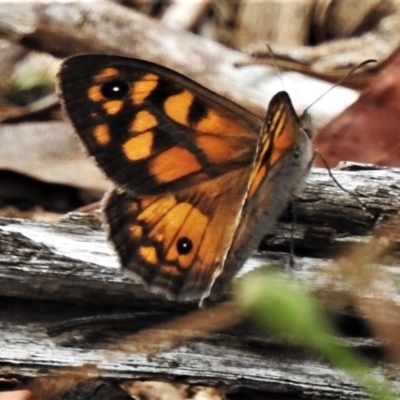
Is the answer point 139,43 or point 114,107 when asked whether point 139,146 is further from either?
point 139,43

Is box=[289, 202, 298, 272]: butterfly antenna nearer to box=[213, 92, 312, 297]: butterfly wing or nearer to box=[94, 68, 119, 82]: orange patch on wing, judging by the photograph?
box=[213, 92, 312, 297]: butterfly wing

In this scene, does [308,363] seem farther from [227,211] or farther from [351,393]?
[227,211]

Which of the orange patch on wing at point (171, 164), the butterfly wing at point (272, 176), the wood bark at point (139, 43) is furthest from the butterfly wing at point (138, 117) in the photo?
the wood bark at point (139, 43)

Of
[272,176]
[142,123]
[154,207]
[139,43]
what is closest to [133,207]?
[154,207]

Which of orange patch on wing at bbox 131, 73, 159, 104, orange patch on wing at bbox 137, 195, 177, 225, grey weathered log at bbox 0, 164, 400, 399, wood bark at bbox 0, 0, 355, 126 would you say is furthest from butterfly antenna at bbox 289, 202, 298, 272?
wood bark at bbox 0, 0, 355, 126

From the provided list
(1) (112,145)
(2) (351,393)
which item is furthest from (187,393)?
(1) (112,145)
